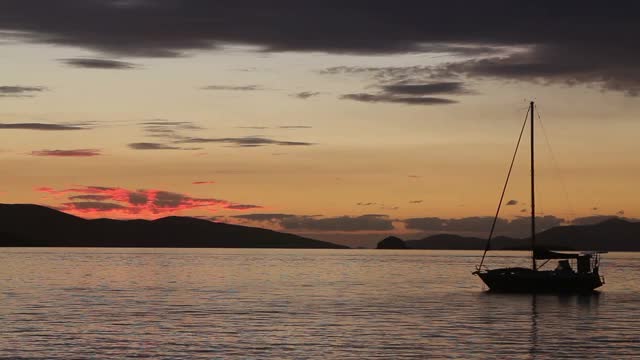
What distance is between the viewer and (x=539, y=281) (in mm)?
104875

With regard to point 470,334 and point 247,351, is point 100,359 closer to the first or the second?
point 247,351

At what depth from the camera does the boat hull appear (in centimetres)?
10500

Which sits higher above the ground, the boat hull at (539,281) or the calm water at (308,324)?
the boat hull at (539,281)

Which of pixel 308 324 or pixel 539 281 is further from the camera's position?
pixel 539 281

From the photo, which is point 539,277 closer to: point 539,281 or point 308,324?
point 539,281

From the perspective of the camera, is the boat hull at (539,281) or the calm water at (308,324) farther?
the boat hull at (539,281)

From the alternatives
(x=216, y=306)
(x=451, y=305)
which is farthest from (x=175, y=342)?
(x=451, y=305)

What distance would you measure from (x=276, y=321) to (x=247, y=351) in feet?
62.4

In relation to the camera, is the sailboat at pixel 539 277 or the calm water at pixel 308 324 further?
the sailboat at pixel 539 277

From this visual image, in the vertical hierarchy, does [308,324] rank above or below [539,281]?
below

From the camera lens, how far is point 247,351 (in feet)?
184

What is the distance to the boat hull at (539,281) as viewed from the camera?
105000mm

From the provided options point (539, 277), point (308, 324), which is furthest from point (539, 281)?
point (308, 324)

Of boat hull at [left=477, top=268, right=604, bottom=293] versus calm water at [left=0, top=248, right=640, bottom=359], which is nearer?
calm water at [left=0, top=248, right=640, bottom=359]
